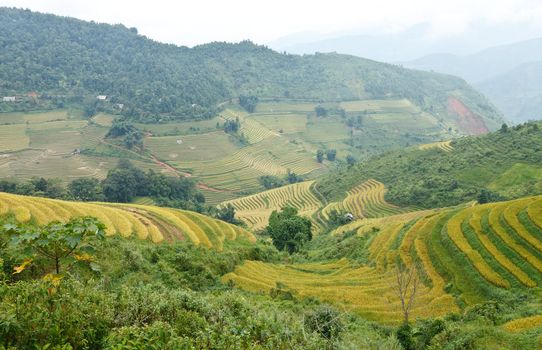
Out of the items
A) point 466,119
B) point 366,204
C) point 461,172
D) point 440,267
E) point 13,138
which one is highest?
point 466,119

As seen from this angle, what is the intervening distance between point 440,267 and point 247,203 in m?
52.4

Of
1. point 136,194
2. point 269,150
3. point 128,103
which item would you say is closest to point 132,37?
point 128,103

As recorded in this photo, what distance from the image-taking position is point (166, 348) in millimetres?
7547

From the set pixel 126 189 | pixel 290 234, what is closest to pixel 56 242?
pixel 290 234

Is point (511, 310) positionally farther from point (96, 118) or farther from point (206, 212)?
point (96, 118)

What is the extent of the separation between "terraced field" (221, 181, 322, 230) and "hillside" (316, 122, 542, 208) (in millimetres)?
3691

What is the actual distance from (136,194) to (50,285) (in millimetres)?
57681

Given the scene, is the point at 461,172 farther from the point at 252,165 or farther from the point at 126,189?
the point at 126,189

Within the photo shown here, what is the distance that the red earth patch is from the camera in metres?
154

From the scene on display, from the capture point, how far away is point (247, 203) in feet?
237

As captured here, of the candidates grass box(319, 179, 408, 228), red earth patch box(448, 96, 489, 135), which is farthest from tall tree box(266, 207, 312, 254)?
red earth patch box(448, 96, 489, 135)

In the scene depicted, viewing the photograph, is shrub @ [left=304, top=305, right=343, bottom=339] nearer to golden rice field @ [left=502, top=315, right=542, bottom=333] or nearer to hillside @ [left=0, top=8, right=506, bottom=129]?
golden rice field @ [left=502, top=315, right=542, bottom=333]

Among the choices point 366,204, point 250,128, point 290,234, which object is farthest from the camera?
point 250,128

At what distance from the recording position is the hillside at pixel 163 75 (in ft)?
354
